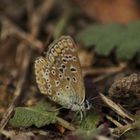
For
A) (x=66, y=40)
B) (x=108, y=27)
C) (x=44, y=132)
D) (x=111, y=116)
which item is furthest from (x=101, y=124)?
(x=108, y=27)

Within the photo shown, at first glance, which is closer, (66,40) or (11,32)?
(66,40)

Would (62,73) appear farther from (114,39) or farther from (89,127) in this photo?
(114,39)

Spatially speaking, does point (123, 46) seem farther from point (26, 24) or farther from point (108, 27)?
point (26, 24)

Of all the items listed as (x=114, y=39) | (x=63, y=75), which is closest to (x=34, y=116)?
(x=63, y=75)

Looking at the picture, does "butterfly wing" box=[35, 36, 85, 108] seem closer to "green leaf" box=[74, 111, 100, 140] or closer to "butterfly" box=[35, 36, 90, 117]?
"butterfly" box=[35, 36, 90, 117]

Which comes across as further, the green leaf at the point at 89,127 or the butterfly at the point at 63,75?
the butterfly at the point at 63,75

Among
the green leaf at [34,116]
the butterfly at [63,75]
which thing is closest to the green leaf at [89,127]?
the butterfly at [63,75]

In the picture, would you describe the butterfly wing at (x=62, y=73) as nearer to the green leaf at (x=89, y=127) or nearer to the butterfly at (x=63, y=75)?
the butterfly at (x=63, y=75)
